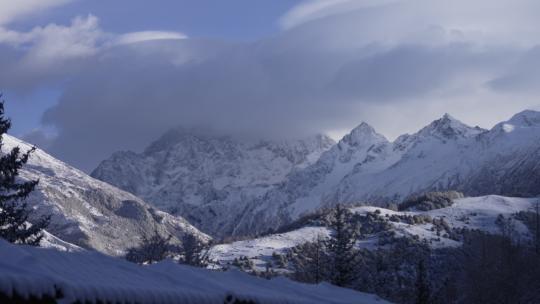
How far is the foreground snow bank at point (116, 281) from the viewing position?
15656mm

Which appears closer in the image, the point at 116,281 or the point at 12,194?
the point at 116,281

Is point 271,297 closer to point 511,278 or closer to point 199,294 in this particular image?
point 199,294

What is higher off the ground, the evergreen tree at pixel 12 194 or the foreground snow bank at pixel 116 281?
the evergreen tree at pixel 12 194

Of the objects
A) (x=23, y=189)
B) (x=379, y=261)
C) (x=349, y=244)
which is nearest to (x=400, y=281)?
(x=379, y=261)

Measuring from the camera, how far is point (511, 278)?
2562 inches

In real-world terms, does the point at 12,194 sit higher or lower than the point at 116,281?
higher

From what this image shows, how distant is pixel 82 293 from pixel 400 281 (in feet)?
446

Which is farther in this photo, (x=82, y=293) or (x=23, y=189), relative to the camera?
(x=23, y=189)

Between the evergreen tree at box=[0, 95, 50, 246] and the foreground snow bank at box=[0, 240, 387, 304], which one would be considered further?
the evergreen tree at box=[0, 95, 50, 246]

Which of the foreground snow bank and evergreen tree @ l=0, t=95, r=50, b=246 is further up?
evergreen tree @ l=0, t=95, r=50, b=246

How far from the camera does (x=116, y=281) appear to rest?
18.3 metres

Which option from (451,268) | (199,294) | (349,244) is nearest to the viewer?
(199,294)

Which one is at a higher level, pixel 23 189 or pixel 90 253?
pixel 23 189

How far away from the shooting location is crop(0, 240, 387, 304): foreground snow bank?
1566cm
